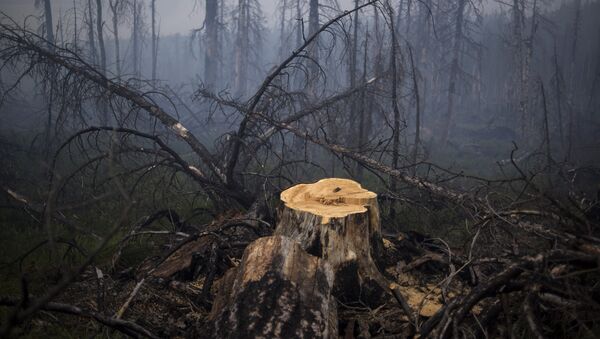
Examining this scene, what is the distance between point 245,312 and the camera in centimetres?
242

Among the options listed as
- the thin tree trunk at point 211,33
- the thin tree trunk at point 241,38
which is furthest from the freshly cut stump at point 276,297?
the thin tree trunk at point 241,38

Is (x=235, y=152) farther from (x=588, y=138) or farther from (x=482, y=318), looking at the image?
(x=588, y=138)

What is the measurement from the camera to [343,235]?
132 inches

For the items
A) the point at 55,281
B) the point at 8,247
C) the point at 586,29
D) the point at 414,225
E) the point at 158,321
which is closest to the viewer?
the point at 158,321

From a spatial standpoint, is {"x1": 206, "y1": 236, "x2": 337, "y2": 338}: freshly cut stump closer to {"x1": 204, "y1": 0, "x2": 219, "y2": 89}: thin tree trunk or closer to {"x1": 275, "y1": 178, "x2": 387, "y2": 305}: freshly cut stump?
{"x1": 275, "y1": 178, "x2": 387, "y2": 305}: freshly cut stump

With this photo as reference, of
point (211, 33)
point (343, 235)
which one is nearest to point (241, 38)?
point (211, 33)

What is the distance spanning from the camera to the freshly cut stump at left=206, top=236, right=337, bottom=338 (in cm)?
235

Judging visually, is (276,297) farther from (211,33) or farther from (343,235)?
(211,33)

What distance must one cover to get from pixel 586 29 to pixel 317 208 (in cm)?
4845

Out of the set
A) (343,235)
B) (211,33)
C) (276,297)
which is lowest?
(276,297)

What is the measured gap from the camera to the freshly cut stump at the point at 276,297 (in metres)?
2.35

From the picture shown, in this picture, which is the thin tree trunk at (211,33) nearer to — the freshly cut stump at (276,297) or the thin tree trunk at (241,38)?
the thin tree trunk at (241,38)

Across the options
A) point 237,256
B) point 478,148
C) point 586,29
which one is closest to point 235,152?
point 237,256

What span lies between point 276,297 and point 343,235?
3.36ft
